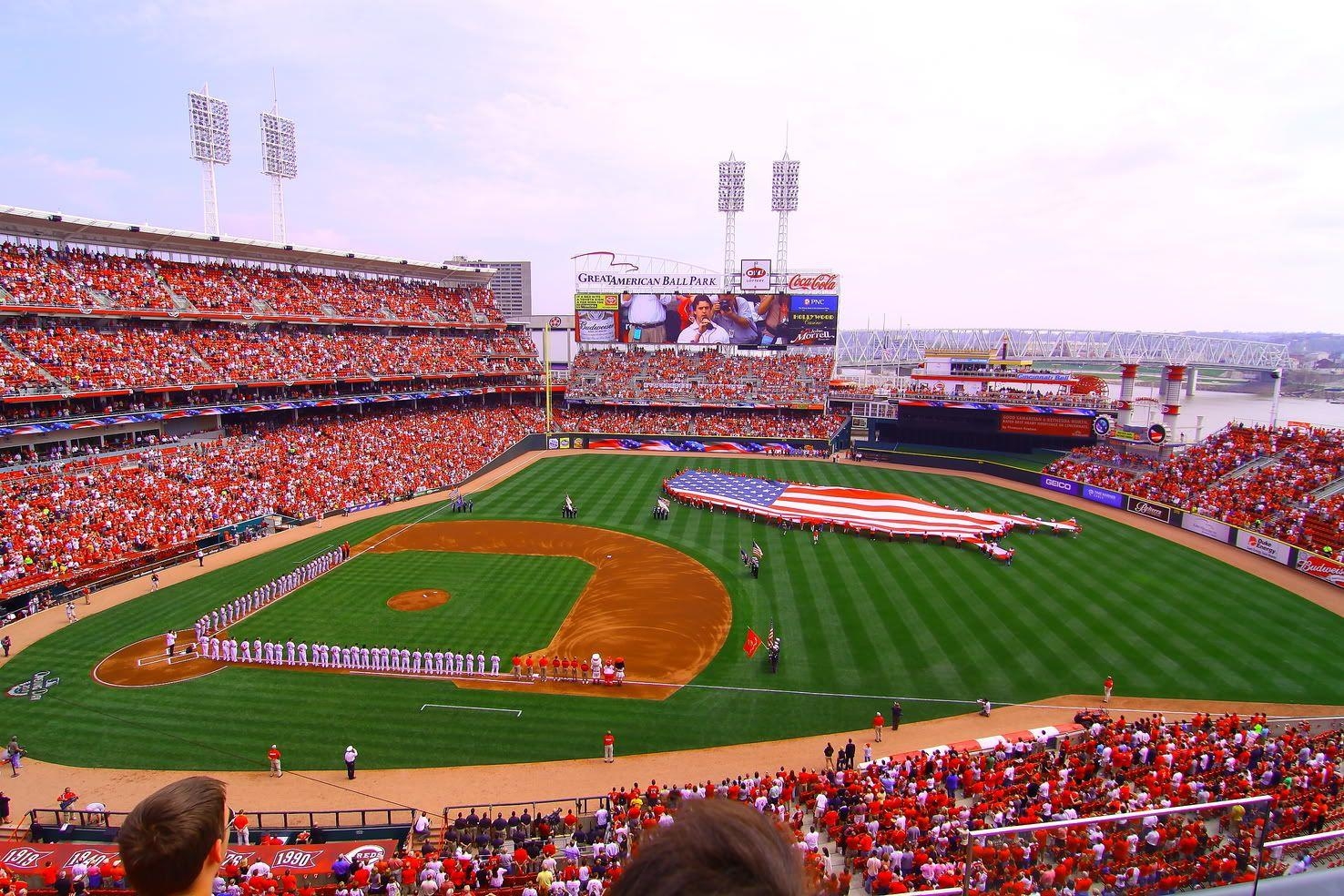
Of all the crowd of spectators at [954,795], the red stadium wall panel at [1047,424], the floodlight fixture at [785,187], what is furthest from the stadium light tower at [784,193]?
the crowd of spectators at [954,795]

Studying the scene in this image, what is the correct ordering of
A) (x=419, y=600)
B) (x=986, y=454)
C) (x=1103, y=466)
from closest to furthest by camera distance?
(x=419, y=600) → (x=1103, y=466) → (x=986, y=454)

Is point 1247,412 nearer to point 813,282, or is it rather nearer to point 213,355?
point 813,282

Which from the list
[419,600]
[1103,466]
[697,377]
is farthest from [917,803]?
[697,377]

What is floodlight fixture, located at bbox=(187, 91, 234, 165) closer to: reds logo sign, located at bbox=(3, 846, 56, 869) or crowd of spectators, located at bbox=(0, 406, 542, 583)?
crowd of spectators, located at bbox=(0, 406, 542, 583)

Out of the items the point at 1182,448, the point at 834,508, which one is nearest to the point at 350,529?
the point at 834,508

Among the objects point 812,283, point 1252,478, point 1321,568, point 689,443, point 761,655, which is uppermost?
point 812,283

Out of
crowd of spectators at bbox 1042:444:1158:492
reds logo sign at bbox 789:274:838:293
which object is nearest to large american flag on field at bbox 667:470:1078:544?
crowd of spectators at bbox 1042:444:1158:492

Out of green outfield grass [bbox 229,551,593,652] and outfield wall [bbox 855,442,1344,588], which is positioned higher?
outfield wall [bbox 855,442,1344,588]
